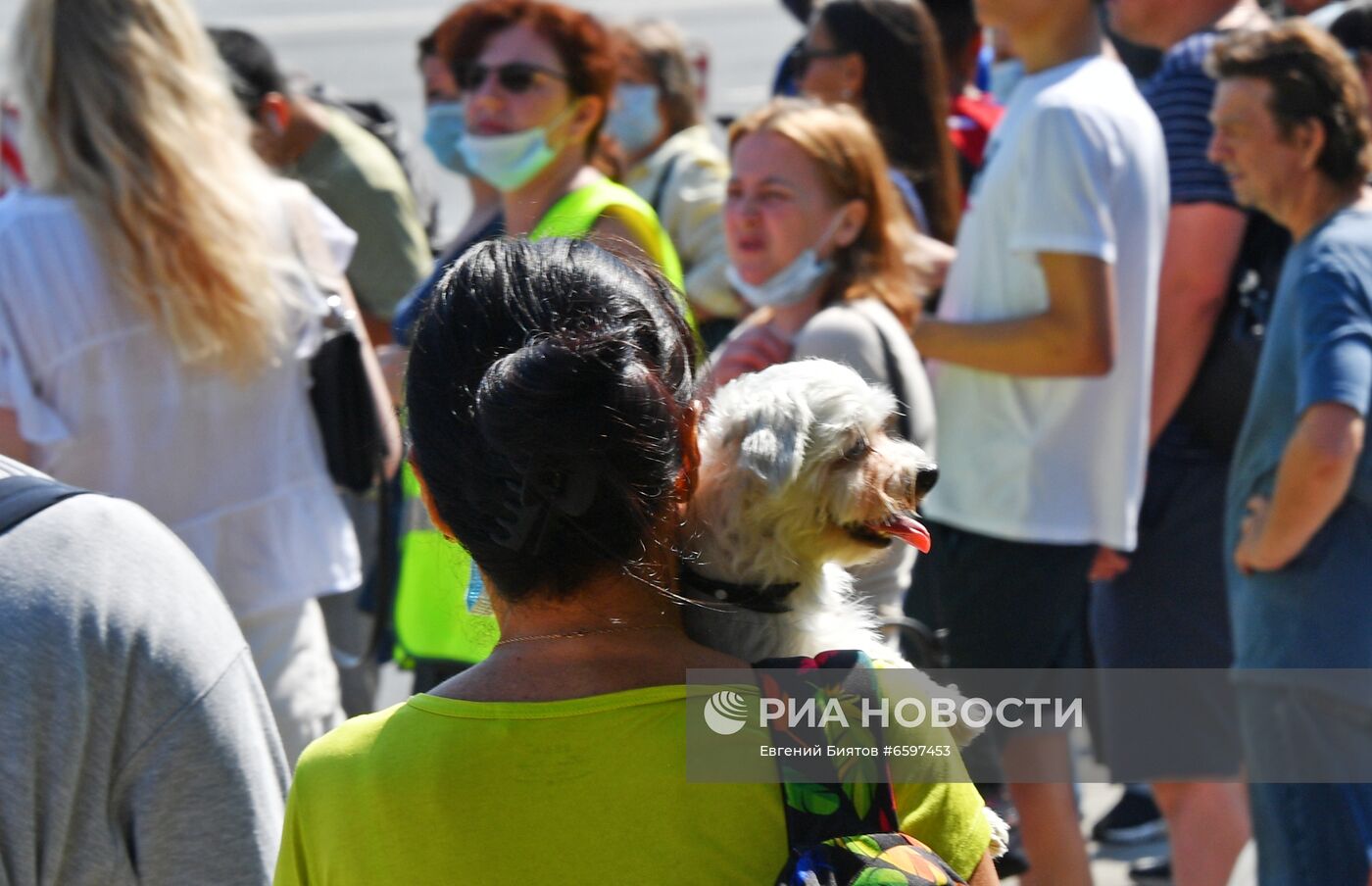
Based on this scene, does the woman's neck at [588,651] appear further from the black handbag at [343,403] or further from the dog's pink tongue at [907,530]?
the black handbag at [343,403]

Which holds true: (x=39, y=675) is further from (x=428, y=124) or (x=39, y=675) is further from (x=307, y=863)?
(x=428, y=124)

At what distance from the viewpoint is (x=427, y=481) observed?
1.32 m

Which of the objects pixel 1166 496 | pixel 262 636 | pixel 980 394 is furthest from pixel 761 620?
pixel 1166 496

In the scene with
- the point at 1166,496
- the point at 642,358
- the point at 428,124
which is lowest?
the point at 1166,496

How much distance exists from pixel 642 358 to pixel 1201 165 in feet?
8.92

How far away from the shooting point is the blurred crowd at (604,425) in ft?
4.17

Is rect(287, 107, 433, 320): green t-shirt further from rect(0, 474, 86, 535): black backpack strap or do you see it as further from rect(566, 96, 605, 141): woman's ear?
rect(0, 474, 86, 535): black backpack strap

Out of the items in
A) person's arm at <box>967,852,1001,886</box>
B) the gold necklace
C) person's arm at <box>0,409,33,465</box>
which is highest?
the gold necklace

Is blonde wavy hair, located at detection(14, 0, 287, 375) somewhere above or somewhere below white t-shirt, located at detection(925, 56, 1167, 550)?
above

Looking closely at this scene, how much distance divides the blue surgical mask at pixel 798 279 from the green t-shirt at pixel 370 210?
1.69 m

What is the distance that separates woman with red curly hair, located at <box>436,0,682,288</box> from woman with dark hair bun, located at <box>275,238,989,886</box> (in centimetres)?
204

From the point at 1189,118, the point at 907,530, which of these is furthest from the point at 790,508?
the point at 1189,118

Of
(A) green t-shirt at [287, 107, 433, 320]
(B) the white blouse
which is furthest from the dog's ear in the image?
(A) green t-shirt at [287, 107, 433, 320]

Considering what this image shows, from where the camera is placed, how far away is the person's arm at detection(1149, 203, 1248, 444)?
355cm
